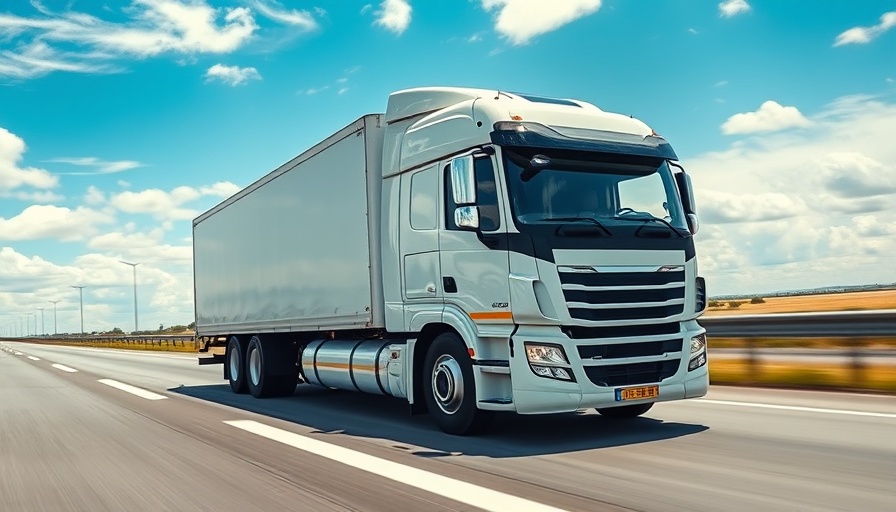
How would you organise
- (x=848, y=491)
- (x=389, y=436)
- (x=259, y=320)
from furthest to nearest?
(x=259, y=320) → (x=389, y=436) → (x=848, y=491)

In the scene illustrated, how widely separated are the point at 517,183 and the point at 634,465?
8.58 ft

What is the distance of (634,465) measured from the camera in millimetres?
6059

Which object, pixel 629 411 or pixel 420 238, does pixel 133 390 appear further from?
pixel 629 411

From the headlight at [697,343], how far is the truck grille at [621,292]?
334mm

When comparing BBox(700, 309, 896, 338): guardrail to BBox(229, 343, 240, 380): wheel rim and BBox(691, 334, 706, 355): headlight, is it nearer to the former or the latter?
BBox(691, 334, 706, 355): headlight

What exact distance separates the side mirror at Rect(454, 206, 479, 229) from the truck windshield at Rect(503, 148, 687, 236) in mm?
336

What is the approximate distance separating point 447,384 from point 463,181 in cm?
195

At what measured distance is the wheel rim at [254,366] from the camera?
13.5 meters

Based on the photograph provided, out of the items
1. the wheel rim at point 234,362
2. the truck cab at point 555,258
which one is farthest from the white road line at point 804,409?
the wheel rim at point 234,362

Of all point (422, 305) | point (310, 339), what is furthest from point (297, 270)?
point (422, 305)

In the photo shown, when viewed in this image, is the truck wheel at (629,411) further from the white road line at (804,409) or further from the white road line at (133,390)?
the white road line at (133,390)

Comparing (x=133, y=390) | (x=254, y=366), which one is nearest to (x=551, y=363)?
(x=254, y=366)

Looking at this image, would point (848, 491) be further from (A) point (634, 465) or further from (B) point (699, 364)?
(B) point (699, 364)

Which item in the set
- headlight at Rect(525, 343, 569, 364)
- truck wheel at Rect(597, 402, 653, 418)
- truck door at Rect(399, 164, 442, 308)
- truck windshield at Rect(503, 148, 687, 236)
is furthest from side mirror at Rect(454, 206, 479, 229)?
truck wheel at Rect(597, 402, 653, 418)
